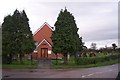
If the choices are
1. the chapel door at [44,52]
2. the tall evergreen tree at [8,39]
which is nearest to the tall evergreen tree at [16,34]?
the tall evergreen tree at [8,39]

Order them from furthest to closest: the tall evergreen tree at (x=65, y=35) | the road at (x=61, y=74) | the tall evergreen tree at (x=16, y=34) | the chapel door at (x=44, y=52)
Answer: the chapel door at (x=44, y=52) < the tall evergreen tree at (x=65, y=35) < the tall evergreen tree at (x=16, y=34) < the road at (x=61, y=74)

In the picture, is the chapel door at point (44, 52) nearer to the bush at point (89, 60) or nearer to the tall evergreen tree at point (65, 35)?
the bush at point (89, 60)

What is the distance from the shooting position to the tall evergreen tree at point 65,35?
3869 centimetres

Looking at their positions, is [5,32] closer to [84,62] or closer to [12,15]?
[12,15]

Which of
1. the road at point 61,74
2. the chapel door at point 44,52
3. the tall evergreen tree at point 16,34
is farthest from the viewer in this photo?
the chapel door at point 44,52

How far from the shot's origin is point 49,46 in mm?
55750

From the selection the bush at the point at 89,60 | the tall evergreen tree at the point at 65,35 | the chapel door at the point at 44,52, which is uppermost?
the tall evergreen tree at the point at 65,35

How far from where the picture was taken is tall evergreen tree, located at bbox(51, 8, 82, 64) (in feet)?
127

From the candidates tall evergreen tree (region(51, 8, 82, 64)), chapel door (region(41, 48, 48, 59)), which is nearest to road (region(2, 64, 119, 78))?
tall evergreen tree (region(51, 8, 82, 64))

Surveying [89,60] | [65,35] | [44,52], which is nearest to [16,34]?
[65,35]

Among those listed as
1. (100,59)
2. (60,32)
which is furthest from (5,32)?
(100,59)

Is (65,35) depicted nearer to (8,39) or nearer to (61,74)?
(8,39)

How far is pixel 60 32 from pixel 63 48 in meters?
2.31

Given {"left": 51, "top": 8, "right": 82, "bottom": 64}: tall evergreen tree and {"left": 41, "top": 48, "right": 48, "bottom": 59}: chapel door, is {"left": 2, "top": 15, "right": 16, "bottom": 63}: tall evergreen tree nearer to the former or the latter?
{"left": 51, "top": 8, "right": 82, "bottom": 64}: tall evergreen tree
